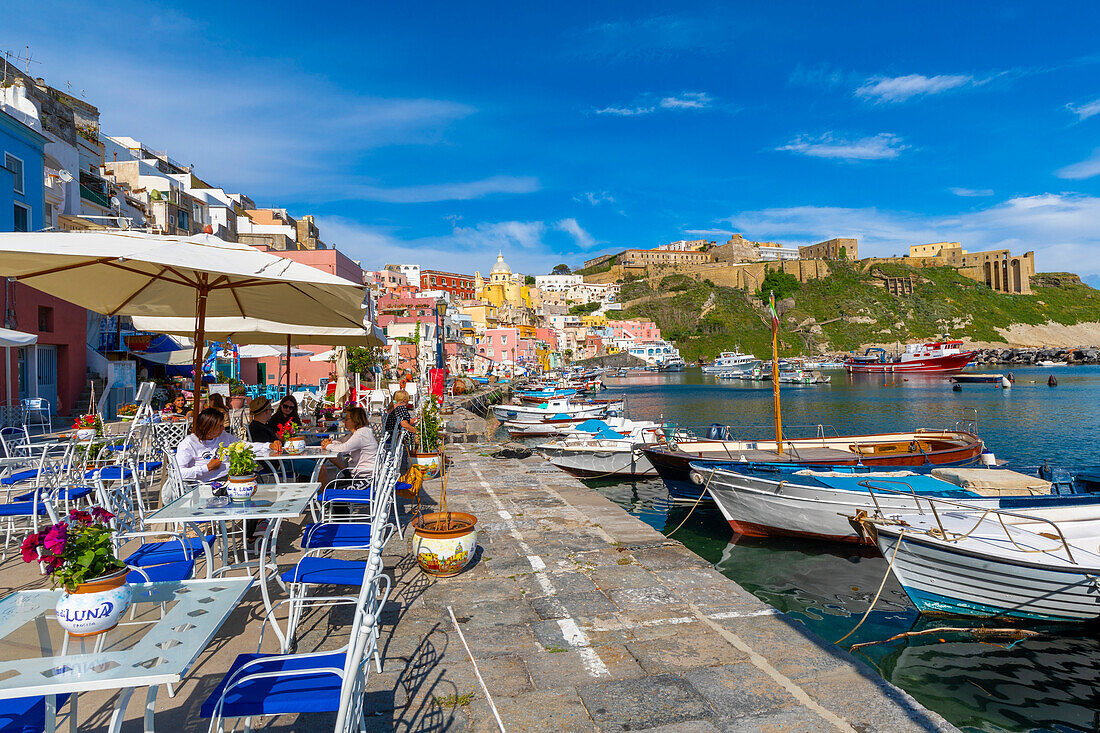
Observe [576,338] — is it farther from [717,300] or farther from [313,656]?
[313,656]

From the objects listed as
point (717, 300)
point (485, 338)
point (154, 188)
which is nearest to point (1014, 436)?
point (154, 188)

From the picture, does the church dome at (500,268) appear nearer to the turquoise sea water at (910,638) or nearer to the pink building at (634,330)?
the pink building at (634,330)

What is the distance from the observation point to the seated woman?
5.34m

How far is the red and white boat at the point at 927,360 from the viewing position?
64688 millimetres

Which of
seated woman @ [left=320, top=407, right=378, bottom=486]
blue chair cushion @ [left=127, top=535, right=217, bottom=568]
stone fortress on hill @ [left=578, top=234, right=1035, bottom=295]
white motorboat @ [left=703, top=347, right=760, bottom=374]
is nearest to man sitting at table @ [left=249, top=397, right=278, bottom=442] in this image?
seated woman @ [left=320, top=407, right=378, bottom=486]

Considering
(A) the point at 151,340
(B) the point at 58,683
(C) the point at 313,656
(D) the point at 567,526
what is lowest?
(D) the point at 567,526

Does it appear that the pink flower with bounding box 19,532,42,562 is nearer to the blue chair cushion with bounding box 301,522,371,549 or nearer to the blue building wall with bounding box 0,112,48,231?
the blue chair cushion with bounding box 301,522,371,549

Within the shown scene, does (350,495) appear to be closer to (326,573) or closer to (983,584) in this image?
(326,573)

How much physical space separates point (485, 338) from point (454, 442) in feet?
159

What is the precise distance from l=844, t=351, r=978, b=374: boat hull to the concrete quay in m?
73.6

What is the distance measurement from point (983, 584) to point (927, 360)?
71.6 m

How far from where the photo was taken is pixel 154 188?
91.8ft

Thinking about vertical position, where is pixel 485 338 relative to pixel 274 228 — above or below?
below

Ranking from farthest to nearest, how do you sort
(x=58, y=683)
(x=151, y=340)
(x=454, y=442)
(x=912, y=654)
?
(x=151, y=340), (x=454, y=442), (x=912, y=654), (x=58, y=683)
